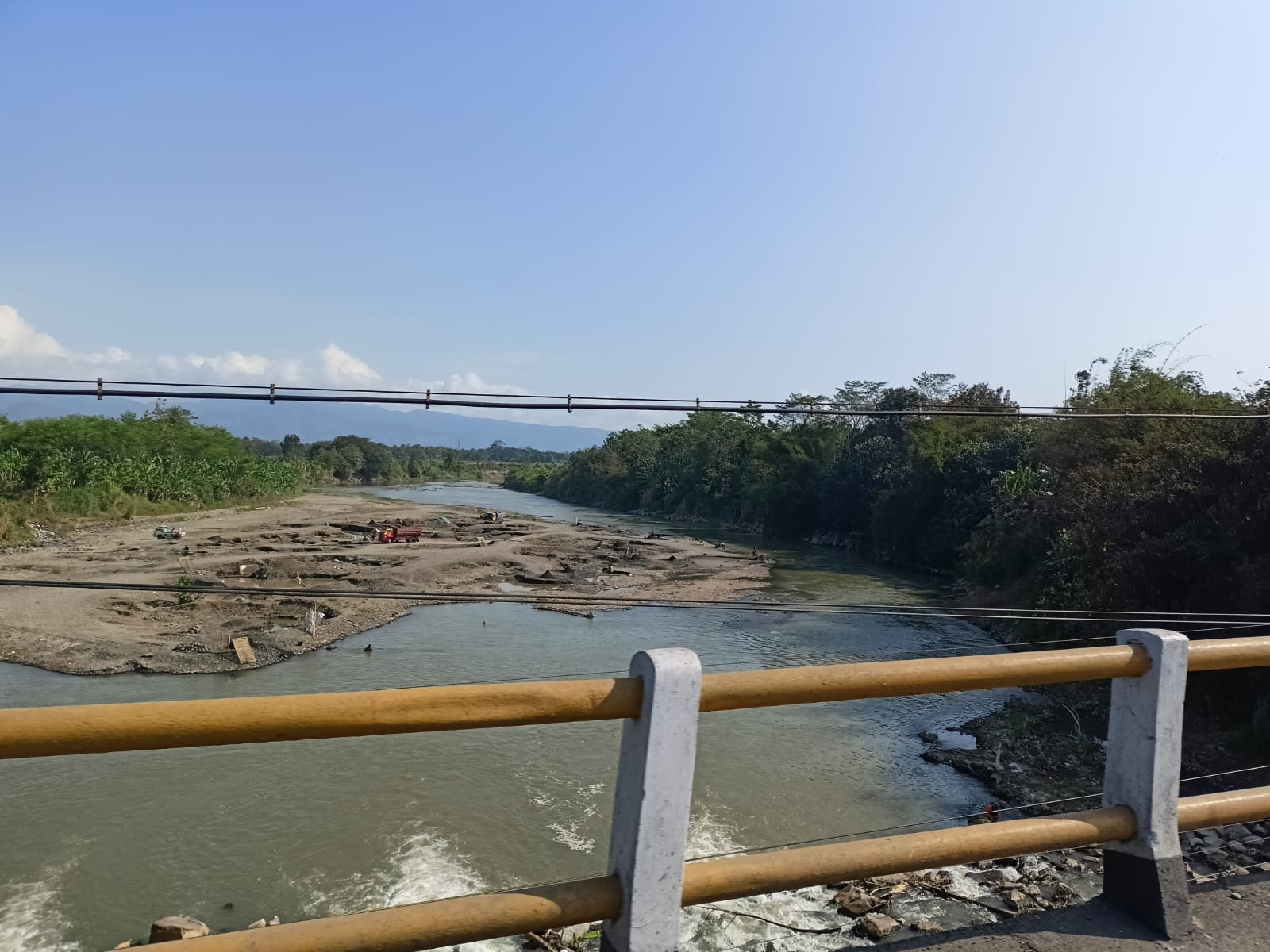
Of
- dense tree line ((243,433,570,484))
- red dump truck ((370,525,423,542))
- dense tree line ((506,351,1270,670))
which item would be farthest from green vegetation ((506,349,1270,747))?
dense tree line ((243,433,570,484))

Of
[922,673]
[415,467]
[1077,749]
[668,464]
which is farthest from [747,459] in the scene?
[415,467]

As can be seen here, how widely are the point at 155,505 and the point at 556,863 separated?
149 ft

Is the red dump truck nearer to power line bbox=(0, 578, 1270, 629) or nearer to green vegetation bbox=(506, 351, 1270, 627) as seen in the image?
green vegetation bbox=(506, 351, 1270, 627)

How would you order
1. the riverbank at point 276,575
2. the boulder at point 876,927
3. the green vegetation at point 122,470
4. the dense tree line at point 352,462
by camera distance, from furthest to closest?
the dense tree line at point 352,462 → the green vegetation at point 122,470 → the riverbank at point 276,575 → the boulder at point 876,927

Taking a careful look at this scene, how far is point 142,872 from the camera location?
9.04 m

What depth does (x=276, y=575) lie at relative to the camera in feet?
92.9

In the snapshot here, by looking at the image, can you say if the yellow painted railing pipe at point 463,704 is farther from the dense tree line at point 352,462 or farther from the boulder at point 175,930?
the dense tree line at point 352,462

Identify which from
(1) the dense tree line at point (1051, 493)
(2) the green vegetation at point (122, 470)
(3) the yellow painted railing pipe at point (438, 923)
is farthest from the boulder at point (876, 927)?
(2) the green vegetation at point (122, 470)

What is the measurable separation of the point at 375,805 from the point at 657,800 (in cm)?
982

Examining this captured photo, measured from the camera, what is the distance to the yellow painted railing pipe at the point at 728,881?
1.87m

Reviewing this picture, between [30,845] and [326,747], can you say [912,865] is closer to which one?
[30,845]

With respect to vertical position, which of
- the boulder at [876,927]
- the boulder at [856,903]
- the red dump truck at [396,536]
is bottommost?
the red dump truck at [396,536]

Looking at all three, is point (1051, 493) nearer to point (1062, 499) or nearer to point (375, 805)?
point (1062, 499)

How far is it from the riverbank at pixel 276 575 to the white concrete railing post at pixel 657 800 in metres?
7.79
